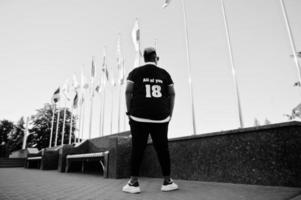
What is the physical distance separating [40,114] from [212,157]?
4229 cm

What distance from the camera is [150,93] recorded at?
9.45 ft

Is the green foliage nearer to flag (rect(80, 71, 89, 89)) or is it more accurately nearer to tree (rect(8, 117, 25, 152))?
tree (rect(8, 117, 25, 152))

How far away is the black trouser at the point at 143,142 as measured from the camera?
2752mm

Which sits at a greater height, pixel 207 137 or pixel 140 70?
pixel 140 70

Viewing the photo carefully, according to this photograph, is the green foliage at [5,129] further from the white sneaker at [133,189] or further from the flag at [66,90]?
the white sneaker at [133,189]

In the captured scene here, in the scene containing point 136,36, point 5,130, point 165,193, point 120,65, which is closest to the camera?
point 165,193

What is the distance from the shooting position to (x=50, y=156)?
37.1 ft

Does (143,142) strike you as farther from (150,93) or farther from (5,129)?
(5,129)

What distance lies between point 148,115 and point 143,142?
381mm

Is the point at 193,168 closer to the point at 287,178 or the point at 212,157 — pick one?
the point at 212,157

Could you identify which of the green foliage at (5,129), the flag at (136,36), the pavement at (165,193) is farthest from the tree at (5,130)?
the pavement at (165,193)

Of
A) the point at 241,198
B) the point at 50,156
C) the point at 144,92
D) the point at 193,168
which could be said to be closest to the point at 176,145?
the point at 193,168

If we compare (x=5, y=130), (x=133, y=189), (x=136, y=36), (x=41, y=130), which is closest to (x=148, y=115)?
(x=133, y=189)

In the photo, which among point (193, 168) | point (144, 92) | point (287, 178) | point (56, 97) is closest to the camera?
point (287, 178)
